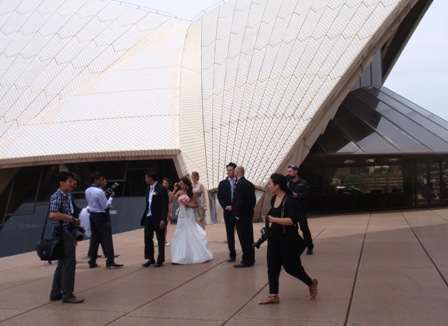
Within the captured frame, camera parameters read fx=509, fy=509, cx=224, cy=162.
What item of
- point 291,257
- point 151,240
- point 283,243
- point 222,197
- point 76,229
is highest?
point 222,197

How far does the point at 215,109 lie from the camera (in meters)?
17.0

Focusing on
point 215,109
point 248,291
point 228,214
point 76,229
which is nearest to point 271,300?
point 248,291

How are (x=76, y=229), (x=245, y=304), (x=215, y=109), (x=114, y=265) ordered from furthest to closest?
(x=215, y=109) < (x=114, y=265) < (x=76, y=229) < (x=245, y=304)

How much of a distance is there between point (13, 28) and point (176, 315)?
71.4 feet

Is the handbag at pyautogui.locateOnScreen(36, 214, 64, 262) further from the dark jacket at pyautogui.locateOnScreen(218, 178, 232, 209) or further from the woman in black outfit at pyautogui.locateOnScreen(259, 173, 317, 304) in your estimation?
the dark jacket at pyautogui.locateOnScreen(218, 178, 232, 209)

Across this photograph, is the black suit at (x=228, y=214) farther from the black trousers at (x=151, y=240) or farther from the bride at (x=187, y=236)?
the black trousers at (x=151, y=240)

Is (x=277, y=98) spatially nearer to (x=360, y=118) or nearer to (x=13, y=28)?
(x=360, y=118)

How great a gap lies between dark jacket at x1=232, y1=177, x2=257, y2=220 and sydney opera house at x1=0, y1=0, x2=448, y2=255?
6144 mm

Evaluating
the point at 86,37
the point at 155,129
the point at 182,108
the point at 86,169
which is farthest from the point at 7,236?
the point at 86,37

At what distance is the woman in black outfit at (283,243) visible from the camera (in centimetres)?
516

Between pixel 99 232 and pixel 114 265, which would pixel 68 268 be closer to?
pixel 114 265

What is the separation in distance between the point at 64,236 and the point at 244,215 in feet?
9.62

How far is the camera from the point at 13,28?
2316 cm

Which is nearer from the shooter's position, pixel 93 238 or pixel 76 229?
pixel 76 229
